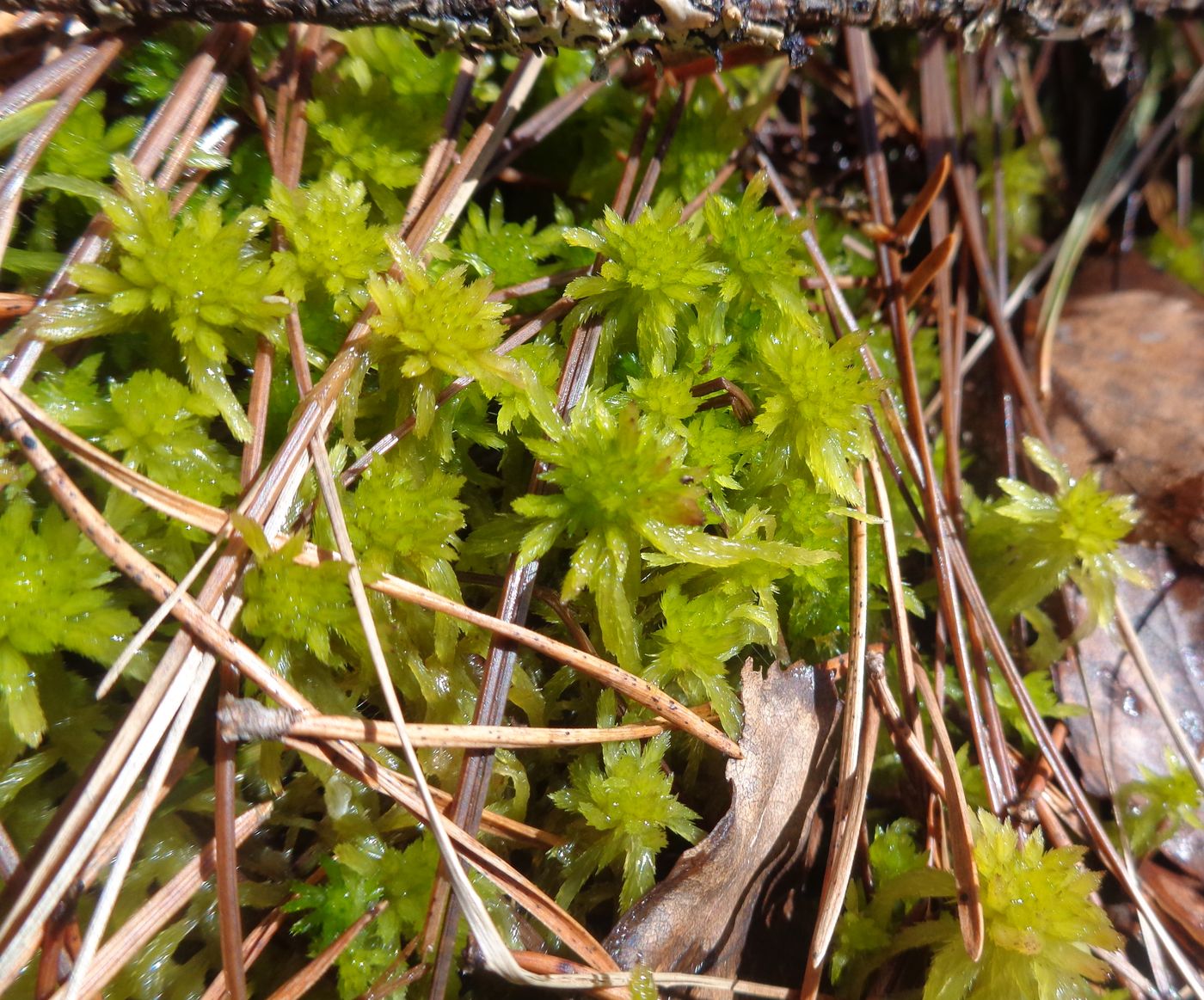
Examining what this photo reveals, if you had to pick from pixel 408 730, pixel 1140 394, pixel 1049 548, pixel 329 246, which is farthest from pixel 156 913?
pixel 1140 394

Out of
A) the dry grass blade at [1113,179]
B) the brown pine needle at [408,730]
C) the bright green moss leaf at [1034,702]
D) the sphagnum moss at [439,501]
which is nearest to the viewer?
the brown pine needle at [408,730]

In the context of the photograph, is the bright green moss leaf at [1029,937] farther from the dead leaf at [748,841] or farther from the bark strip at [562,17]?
the bark strip at [562,17]

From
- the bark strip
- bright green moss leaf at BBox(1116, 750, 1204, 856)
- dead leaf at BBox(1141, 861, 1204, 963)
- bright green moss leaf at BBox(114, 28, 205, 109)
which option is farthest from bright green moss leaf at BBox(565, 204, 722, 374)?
dead leaf at BBox(1141, 861, 1204, 963)

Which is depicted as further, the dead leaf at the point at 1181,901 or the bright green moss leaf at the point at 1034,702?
the bright green moss leaf at the point at 1034,702

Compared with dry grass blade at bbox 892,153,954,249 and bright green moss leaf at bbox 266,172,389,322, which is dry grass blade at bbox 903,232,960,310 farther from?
bright green moss leaf at bbox 266,172,389,322

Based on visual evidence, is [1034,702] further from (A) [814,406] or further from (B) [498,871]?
(B) [498,871]

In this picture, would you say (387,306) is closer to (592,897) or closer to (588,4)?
(588,4)

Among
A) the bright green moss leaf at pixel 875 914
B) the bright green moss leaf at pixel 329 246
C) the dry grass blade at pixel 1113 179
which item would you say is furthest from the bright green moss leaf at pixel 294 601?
the dry grass blade at pixel 1113 179
